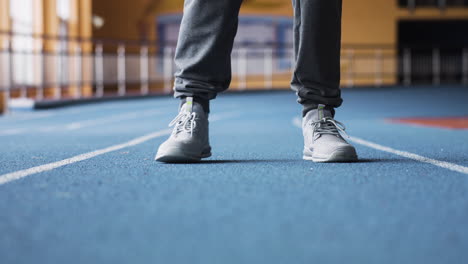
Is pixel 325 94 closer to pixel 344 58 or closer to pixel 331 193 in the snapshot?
pixel 331 193

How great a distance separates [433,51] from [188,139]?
1868 centimetres

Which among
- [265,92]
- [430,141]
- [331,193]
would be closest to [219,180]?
[331,193]

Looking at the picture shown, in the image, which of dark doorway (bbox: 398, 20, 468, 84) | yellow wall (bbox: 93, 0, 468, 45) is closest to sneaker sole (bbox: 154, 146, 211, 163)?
dark doorway (bbox: 398, 20, 468, 84)

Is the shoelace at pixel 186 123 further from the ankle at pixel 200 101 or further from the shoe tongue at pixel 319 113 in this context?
the shoe tongue at pixel 319 113

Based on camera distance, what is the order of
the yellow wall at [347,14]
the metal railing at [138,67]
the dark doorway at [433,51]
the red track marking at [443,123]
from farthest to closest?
1. the yellow wall at [347,14]
2. the dark doorway at [433,51]
3. the metal railing at [138,67]
4. the red track marking at [443,123]

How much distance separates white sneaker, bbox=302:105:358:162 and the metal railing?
2.93m

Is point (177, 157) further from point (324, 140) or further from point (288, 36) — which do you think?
point (288, 36)

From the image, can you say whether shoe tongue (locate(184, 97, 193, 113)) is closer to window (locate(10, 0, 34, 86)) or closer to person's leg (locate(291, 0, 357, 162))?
person's leg (locate(291, 0, 357, 162))

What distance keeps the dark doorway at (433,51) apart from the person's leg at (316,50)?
15.6 meters

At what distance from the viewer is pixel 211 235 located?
42.0 inches

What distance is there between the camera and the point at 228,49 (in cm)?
214

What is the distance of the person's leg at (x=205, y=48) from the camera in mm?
2094

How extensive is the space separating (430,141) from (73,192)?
206cm

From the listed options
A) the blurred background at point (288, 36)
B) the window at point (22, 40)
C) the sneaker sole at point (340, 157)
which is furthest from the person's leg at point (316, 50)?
the blurred background at point (288, 36)
